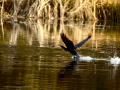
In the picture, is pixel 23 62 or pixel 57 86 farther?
pixel 23 62

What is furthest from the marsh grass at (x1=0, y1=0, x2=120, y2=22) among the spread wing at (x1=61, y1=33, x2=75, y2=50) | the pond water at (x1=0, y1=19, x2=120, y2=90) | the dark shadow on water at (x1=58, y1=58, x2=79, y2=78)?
the dark shadow on water at (x1=58, y1=58, x2=79, y2=78)

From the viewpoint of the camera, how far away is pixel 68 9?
46.0 m

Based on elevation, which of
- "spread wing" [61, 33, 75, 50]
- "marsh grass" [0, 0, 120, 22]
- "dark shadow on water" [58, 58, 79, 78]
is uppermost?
"marsh grass" [0, 0, 120, 22]

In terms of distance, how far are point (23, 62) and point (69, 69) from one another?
150 cm

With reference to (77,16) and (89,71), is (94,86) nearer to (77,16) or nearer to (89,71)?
(89,71)

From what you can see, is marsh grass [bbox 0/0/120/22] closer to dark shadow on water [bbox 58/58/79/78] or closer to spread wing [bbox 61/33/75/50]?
spread wing [bbox 61/33/75/50]

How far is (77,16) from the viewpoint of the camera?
4500 centimetres

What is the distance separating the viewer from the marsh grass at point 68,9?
42.2m

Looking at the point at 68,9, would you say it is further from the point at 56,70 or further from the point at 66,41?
the point at 56,70

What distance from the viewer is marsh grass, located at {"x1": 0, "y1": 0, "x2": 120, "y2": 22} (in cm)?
4219

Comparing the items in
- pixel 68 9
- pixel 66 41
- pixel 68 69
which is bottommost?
pixel 68 69

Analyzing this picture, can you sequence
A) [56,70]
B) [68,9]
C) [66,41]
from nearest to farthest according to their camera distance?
1. [56,70]
2. [66,41]
3. [68,9]

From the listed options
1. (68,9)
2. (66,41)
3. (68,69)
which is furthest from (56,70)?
(68,9)

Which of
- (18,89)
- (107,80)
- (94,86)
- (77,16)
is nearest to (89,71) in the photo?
(107,80)
